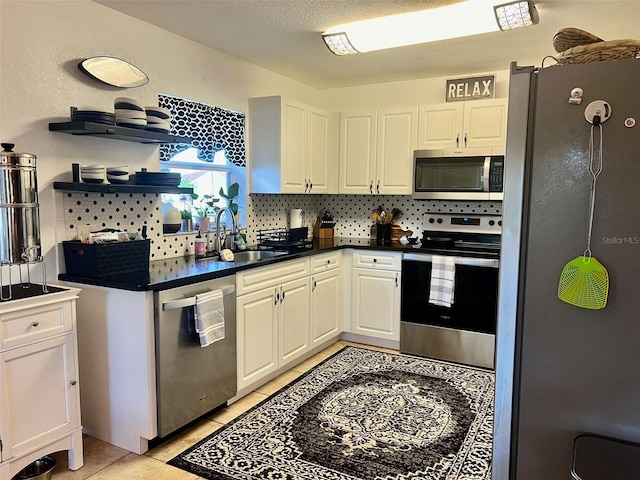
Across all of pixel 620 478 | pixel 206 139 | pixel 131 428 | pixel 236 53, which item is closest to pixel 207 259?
pixel 206 139

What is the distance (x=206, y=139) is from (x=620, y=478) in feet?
10.3

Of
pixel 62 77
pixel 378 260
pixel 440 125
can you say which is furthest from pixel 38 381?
pixel 440 125

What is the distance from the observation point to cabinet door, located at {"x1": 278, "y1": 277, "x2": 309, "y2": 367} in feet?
11.2

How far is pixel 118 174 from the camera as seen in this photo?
104 inches

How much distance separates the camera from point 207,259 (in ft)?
10.7

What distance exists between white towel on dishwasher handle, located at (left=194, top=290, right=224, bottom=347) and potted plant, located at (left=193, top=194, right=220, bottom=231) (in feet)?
3.22

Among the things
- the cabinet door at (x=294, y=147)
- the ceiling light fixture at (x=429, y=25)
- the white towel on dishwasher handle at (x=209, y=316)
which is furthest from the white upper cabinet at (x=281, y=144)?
the white towel on dishwasher handle at (x=209, y=316)

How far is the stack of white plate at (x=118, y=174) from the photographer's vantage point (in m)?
2.62

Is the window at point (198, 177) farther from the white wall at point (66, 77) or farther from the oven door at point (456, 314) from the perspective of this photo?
the oven door at point (456, 314)

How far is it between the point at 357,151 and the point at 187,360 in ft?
8.57

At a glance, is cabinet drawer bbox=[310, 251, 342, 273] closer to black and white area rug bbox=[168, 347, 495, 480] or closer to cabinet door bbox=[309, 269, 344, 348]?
cabinet door bbox=[309, 269, 344, 348]

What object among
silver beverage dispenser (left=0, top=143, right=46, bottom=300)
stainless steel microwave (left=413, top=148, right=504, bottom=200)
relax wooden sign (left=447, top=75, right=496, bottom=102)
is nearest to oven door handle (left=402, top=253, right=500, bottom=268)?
stainless steel microwave (left=413, top=148, right=504, bottom=200)

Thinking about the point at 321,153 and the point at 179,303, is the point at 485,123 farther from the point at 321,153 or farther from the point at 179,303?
the point at 179,303

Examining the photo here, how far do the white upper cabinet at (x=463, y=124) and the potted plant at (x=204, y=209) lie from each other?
1.86m
